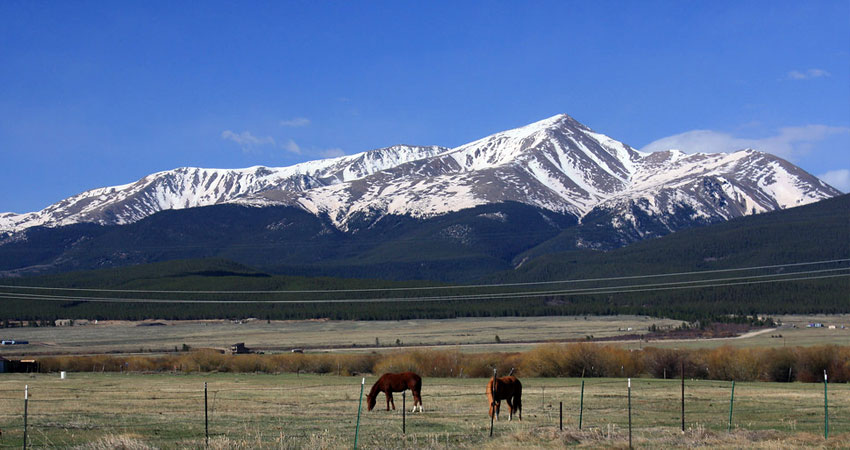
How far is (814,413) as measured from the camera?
44812mm

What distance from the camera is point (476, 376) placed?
88.8m

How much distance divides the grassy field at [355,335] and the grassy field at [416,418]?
230 feet

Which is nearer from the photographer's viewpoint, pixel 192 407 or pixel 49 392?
pixel 192 407

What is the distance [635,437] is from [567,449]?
377 cm

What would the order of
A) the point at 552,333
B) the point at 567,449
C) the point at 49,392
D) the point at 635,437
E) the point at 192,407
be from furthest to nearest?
the point at 552,333
the point at 49,392
the point at 192,407
the point at 635,437
the point at 567,449

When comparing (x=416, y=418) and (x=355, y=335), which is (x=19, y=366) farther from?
(x=355, y=335)

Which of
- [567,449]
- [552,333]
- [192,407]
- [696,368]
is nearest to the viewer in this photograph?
[567,449]

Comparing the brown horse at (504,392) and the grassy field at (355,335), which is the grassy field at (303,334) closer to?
the grassy field at (355,335)

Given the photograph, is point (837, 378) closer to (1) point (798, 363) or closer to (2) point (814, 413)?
(1) point (798, 363)

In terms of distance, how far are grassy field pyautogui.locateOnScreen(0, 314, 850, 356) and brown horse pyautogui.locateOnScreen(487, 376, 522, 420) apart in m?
87.9

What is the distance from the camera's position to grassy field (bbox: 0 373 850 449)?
32.5m

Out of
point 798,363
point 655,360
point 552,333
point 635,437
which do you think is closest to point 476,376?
point 655,360

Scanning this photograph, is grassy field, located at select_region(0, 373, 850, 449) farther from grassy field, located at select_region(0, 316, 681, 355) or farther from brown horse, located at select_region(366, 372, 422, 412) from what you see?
grassy field, located at select_region(0, 316, 681, 355)

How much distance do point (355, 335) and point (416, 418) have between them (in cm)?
13290
